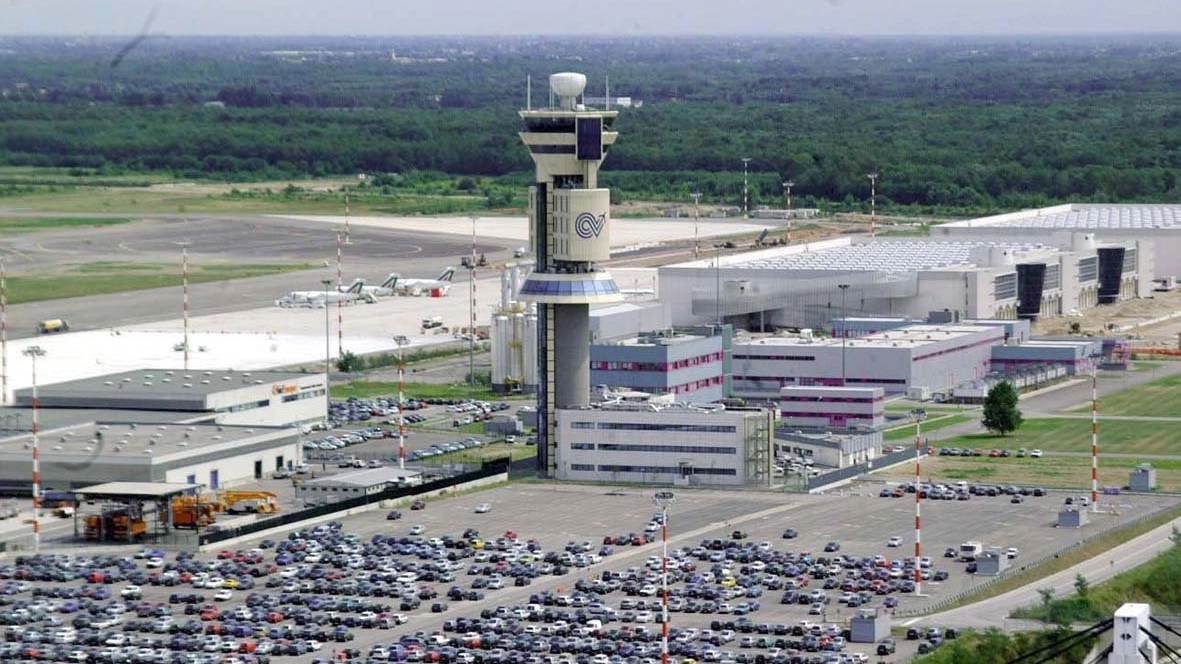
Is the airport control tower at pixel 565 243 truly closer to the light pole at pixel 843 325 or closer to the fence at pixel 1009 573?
the fence at pixel 1009 573

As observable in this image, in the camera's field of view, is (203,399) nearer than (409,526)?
No

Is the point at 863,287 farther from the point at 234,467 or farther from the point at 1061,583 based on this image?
the point at 1061,583

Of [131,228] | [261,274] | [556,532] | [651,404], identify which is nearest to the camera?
[556,532]

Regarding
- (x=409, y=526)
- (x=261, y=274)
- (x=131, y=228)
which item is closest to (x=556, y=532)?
(x=409, y=526)

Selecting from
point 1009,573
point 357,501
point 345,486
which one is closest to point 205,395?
point 345,486

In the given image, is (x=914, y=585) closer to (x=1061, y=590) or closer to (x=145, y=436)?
(x=1061, y=590)
